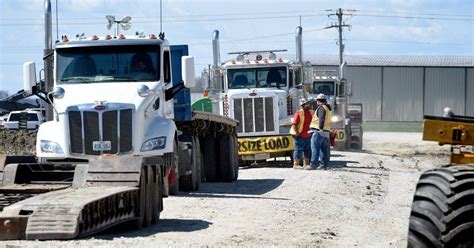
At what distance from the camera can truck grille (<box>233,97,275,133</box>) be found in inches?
1187

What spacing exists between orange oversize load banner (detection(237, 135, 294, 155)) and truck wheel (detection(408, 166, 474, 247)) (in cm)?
2088

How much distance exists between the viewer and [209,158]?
2458 centimetres

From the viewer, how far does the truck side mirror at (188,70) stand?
18797 millimetres

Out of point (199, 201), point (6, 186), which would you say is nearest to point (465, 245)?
point (6, 186)

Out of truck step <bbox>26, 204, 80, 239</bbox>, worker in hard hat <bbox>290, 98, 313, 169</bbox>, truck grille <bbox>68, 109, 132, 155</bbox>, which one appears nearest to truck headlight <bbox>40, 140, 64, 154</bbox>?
truck grille <bbox>68, 109, 132, 155</bbox>

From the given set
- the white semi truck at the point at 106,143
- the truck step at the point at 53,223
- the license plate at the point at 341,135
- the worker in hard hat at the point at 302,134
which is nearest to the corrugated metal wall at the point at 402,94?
the license plate at the point at 341,135

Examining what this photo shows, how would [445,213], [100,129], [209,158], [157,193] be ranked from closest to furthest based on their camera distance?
[445,213] < [157,193] < [100,129] < [209,158]

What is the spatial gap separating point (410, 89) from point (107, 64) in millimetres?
73730

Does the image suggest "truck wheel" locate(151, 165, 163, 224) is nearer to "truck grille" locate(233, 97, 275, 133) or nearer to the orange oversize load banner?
the orange oversize load banner

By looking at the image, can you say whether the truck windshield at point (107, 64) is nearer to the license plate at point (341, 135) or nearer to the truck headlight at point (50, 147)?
the truck headlight at point (50, 147)

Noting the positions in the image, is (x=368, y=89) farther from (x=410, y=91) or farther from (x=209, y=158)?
(x=209, y=158)

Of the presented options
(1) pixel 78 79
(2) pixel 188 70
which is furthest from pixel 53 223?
(2) pixel 188 70

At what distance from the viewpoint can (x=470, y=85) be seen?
89938 mm

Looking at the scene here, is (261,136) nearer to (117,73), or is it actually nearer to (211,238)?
(117,73)
